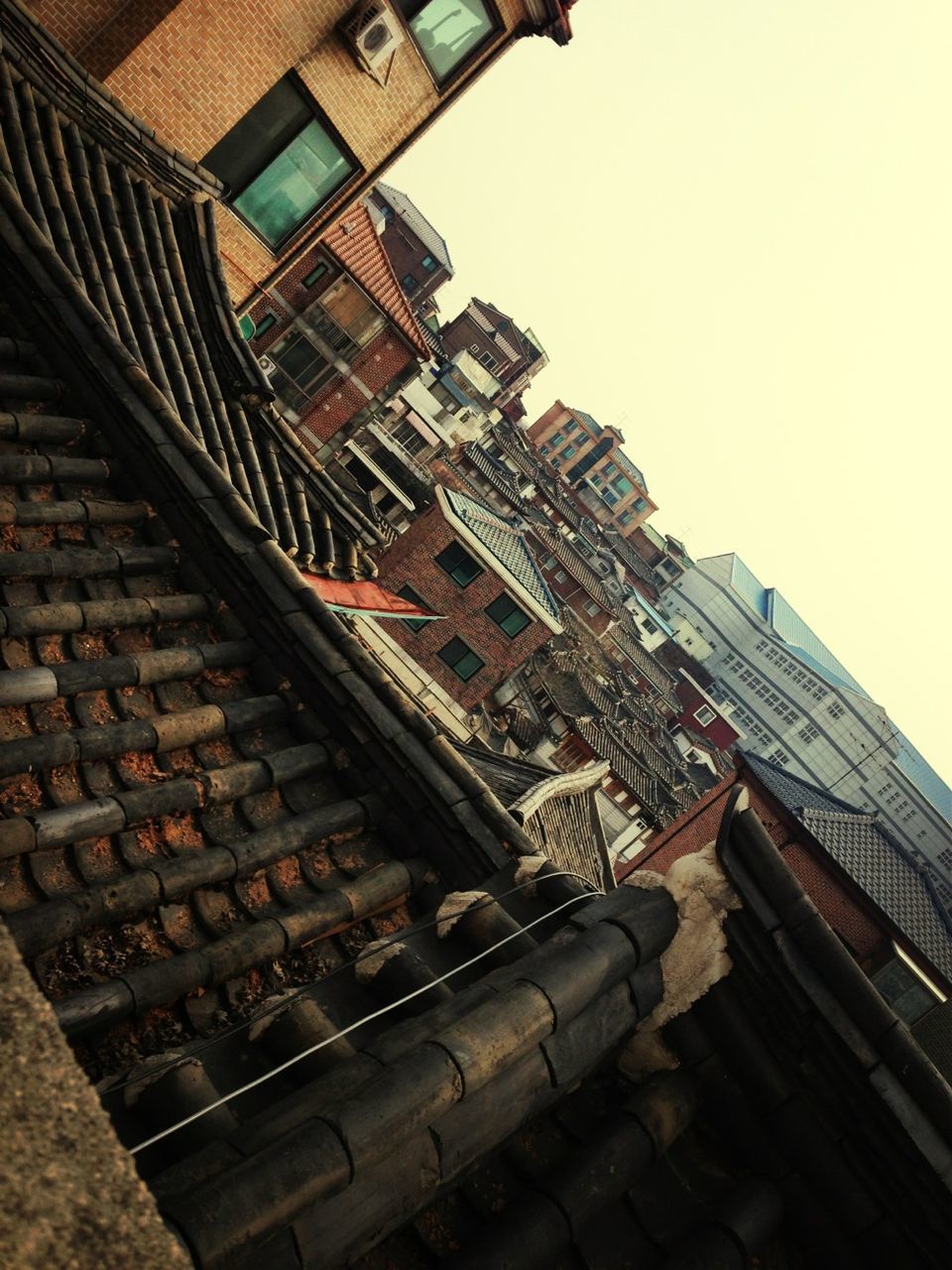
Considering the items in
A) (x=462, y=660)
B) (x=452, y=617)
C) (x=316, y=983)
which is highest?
(x=452, y=617)

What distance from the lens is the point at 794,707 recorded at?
4402 inches

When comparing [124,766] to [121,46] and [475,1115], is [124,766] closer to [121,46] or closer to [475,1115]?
[475,1115]

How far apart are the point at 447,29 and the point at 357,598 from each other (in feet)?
36.0

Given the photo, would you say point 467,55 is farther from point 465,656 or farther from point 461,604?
point 465,656

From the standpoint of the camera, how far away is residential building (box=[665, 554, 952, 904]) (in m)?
103

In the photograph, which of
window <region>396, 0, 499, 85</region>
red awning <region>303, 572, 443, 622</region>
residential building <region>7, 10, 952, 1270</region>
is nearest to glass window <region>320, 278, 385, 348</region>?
window <region>396, 0, 499, 85</region>

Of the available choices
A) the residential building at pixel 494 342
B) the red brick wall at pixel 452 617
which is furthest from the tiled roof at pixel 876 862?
the residential building at pixel 494 342

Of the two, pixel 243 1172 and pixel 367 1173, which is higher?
pixel 243 1172

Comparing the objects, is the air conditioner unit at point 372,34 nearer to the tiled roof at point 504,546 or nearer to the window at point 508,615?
the tiled roof at point 504,546

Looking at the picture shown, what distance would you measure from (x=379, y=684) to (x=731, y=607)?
386 ft

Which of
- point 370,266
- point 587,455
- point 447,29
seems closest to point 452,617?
point 370,266

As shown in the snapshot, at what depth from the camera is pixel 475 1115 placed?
318 cm

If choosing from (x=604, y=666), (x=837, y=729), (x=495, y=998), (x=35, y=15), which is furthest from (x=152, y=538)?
(x=837, y=729)

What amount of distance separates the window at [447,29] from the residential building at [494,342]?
57253mm
